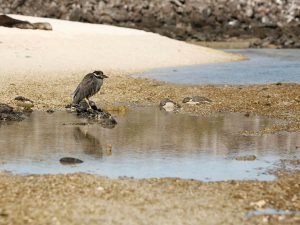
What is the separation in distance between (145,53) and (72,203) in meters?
28.0

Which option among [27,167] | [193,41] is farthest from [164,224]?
[193,41]

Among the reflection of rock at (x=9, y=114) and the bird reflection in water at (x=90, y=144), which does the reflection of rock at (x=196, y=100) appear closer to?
the reflection of rock at (x=9, y=114)

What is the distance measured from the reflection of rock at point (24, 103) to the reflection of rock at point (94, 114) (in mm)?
1069

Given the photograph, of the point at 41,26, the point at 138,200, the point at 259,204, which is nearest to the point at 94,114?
the point at 138,200

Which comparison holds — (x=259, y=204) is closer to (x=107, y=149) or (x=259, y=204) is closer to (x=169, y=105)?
(x=107, y=149)

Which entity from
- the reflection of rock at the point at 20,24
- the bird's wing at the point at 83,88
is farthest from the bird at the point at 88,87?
the reflection of rock at the point at 20,24

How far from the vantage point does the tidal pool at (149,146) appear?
37.1ft

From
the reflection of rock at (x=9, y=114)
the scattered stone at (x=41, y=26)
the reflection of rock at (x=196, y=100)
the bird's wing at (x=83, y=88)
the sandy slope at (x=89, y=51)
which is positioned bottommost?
the reflection of rock at (x=9, y=114)

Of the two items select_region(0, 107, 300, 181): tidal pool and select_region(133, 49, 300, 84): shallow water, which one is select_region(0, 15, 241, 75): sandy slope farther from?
select_region(0, 107, 300, 181): tidal pool

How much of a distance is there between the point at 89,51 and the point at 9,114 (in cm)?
1843

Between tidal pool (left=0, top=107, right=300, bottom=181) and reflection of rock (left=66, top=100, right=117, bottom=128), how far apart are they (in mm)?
231

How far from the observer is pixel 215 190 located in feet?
32.6

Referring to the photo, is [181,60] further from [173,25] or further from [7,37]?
[173,25]

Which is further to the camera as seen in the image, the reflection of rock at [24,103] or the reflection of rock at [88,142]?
the reflection of rock at [24,103]
